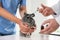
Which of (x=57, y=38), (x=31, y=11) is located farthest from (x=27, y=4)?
(x=57, y=38)

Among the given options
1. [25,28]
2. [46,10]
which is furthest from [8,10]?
[46,10]

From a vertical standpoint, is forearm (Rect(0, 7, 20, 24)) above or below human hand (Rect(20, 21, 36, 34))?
above

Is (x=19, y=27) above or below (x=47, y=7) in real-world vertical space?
below

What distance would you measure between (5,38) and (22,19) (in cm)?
23

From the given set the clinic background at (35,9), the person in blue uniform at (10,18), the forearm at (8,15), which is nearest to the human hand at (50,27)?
the clinic background at (35,9)

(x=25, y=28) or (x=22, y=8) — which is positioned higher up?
(x=22, y=8)

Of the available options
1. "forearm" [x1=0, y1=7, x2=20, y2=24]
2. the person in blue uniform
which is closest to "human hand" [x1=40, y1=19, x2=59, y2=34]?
the person in blue uniform

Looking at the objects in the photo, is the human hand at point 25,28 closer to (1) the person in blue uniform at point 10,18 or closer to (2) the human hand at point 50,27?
(1) the person in blue uniform at point 10,18

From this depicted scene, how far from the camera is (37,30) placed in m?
1.17

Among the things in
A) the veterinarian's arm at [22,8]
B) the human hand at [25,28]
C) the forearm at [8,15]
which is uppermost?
the veterinarian's arm at [22,8]

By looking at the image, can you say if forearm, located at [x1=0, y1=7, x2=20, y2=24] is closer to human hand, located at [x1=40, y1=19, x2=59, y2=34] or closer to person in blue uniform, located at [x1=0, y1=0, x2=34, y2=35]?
person in blue uniform, located at [x1=0, y1=0, x2=34, y2=35]

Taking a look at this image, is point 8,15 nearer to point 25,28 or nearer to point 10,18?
point 10,18

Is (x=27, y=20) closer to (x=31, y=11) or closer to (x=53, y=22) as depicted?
(x=31, y=11)

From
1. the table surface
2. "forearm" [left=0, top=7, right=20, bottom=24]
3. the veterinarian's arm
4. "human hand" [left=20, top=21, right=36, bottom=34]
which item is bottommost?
the table surface
